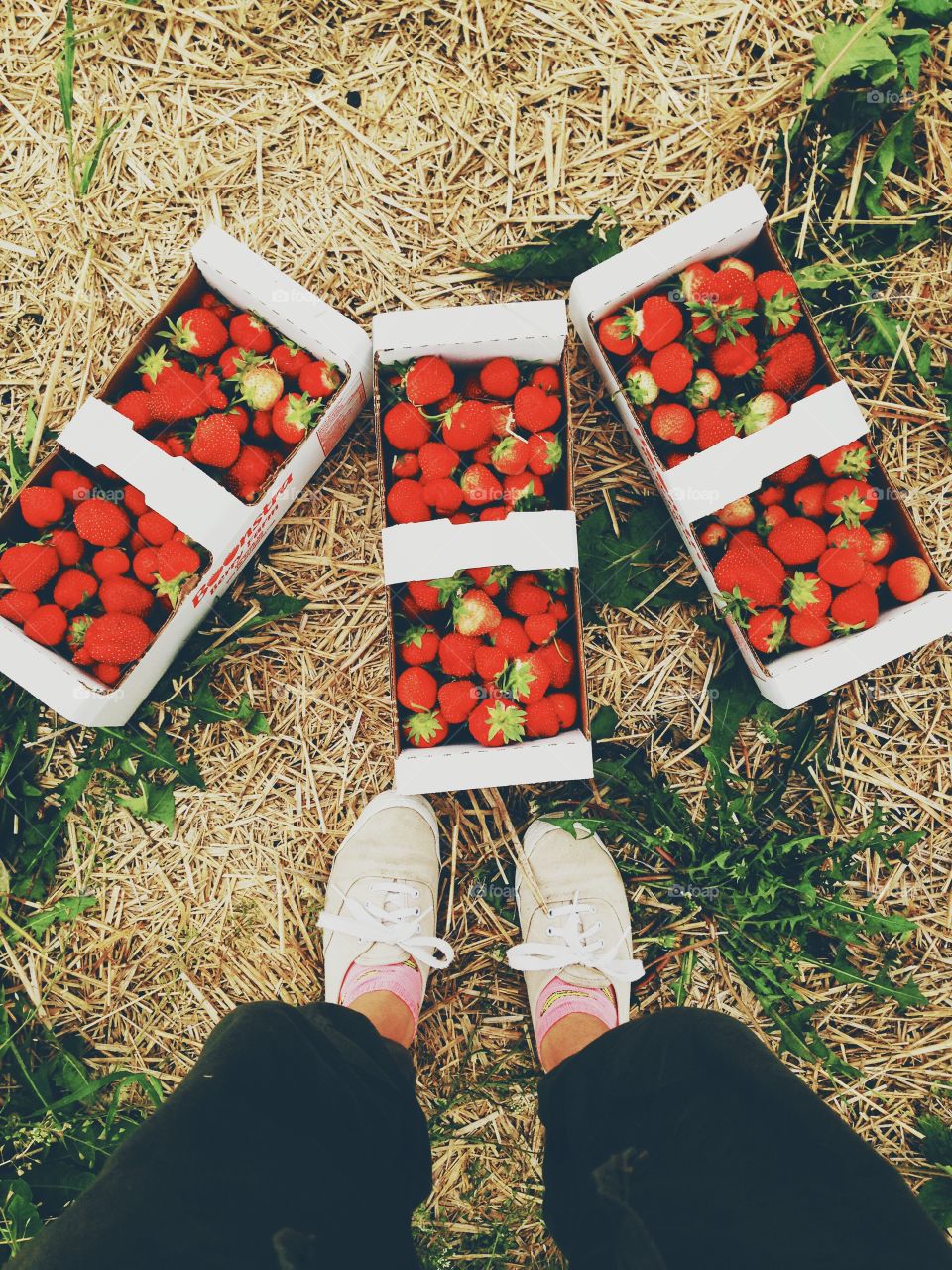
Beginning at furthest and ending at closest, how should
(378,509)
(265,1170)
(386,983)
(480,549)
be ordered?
1. (378,509)
2. (386,983)
3. (480,549)
4. (265,1170)

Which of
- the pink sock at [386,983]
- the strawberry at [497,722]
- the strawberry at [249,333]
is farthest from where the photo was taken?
the pink sock at [386,983]

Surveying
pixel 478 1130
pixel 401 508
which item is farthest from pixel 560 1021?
pixel 401 508

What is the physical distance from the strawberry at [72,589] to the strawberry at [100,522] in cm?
7

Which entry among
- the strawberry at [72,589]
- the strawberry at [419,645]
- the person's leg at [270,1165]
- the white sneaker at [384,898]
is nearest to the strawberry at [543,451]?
the strawberry at [419,645]

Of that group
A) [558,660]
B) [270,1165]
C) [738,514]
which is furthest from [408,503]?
[270,1165]

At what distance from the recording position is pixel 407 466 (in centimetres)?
139

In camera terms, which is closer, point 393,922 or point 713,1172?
point 713,1172

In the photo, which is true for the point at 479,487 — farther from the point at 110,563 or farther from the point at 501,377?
the point at 110,563

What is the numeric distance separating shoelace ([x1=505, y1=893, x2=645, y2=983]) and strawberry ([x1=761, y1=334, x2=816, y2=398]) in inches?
40.4

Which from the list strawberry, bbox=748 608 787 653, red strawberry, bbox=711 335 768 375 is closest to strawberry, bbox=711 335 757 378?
red strawberry, bbox=711 335 768 375

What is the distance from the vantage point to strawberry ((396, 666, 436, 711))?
1.37m

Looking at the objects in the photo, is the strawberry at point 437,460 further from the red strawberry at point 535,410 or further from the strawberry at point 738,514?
the strawberry at point 738,514

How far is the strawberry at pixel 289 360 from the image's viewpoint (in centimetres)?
144

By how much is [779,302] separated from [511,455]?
1.75 feet
